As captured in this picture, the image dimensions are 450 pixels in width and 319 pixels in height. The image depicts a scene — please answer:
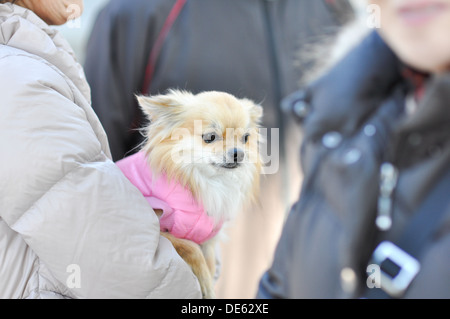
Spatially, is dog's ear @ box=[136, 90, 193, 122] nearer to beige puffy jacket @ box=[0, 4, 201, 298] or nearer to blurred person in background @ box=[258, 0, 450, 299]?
beige puffy jacket @ box=[0, 4, 201, 298]

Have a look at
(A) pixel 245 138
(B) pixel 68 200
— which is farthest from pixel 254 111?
(B) pixel 68 200

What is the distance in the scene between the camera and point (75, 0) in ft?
2.27

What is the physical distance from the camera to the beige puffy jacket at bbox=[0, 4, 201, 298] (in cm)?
58

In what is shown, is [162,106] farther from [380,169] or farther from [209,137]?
[380,169]

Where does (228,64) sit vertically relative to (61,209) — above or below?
above

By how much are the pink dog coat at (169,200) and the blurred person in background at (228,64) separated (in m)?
0.06

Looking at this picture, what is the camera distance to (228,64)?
0.76 m

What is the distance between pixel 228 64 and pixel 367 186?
325 mm

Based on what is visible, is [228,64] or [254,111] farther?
[228,64]

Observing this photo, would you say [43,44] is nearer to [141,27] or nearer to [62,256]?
[141,27]
